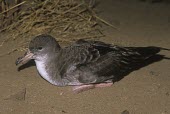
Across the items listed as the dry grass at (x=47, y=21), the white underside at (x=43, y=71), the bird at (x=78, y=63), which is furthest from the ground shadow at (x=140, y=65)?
the dry grass at (x=47, y=21)

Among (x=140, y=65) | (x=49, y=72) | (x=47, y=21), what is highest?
(x=49, y=72)

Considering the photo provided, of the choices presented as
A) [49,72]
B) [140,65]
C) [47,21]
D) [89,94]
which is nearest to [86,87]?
[89,94]

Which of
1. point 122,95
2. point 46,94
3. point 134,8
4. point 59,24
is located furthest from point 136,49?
point 134,8

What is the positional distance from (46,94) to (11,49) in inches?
56.9

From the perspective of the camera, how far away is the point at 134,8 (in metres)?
8.38

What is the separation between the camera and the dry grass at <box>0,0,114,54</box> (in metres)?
6.83

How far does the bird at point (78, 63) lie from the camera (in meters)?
5.27

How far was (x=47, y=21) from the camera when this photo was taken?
7004 mm

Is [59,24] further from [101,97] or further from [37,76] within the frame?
[101,97]

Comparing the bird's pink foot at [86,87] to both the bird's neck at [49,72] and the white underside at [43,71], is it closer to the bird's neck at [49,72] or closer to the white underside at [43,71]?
the bird's neck at [49,72]

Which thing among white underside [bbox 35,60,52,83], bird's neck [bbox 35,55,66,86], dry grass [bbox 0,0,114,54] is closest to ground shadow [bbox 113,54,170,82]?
bird's neck [bbox 35,55,66,86]

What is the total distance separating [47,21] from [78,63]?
192 centimetres

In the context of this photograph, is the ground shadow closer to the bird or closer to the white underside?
the bird

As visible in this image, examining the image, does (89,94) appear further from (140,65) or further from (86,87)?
(140,65)
